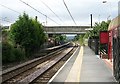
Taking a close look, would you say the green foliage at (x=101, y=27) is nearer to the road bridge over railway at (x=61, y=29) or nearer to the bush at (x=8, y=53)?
the bush at (x=8, y=53)

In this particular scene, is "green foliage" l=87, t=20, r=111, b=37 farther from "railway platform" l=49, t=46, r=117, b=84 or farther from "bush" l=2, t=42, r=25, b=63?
"railway platform" l=49, t=46, r=117, b=84

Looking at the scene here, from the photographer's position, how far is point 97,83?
53.2 ft

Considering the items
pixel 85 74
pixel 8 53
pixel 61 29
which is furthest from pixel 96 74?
pixel 61 29

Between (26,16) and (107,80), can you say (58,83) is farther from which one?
(26,16)

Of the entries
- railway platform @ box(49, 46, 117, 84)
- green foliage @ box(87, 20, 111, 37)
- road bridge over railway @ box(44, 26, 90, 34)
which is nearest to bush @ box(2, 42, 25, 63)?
railway platform @ box(49, 46, 117, 84)

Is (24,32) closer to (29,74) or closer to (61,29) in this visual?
(29,74)

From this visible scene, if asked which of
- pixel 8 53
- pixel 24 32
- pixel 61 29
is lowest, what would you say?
pixel 8 53

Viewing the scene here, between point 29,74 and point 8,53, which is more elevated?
point 8,53

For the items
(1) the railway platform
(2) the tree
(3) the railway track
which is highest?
(2) the tree

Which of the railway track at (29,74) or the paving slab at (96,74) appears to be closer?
the paving slab at (96,74)

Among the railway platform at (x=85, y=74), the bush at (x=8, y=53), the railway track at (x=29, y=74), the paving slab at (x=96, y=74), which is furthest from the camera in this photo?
the bush at (x=8, y=53)

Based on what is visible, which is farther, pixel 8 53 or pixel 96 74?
pixel 8 53

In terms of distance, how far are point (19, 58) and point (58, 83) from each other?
85.9 feet

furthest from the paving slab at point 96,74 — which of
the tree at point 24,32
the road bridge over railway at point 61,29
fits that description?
the road bridge over railway at point 61,29
